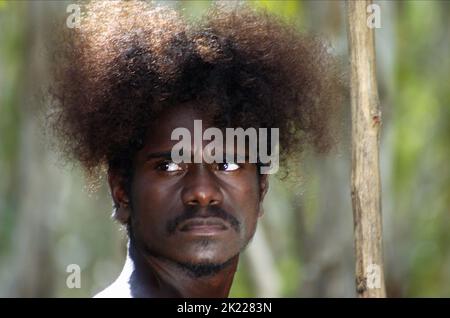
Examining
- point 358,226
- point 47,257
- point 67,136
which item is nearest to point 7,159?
point 47,257

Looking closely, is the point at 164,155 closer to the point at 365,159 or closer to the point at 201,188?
the point at 201,188

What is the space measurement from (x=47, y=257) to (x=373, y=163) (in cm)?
815

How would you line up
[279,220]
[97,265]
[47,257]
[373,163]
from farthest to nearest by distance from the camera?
[97,265] < [279,220] < [47,257] < [373,163]

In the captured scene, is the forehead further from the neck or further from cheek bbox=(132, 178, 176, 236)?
the neck

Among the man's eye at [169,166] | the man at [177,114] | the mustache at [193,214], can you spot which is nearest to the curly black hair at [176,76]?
the man at [177,114]

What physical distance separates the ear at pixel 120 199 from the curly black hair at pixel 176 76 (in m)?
0.08

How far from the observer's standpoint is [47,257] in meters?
12.8

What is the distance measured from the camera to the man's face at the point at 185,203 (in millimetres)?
5070

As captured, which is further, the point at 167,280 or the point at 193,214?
the point at 167,280

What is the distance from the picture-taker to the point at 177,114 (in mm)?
5246

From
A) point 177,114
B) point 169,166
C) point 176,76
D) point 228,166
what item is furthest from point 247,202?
point 176,76

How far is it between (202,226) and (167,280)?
0.33 meters

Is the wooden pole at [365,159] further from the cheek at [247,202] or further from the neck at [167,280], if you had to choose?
the neck at [167,280]

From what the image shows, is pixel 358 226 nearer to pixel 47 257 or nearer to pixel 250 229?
pixel 250 229
